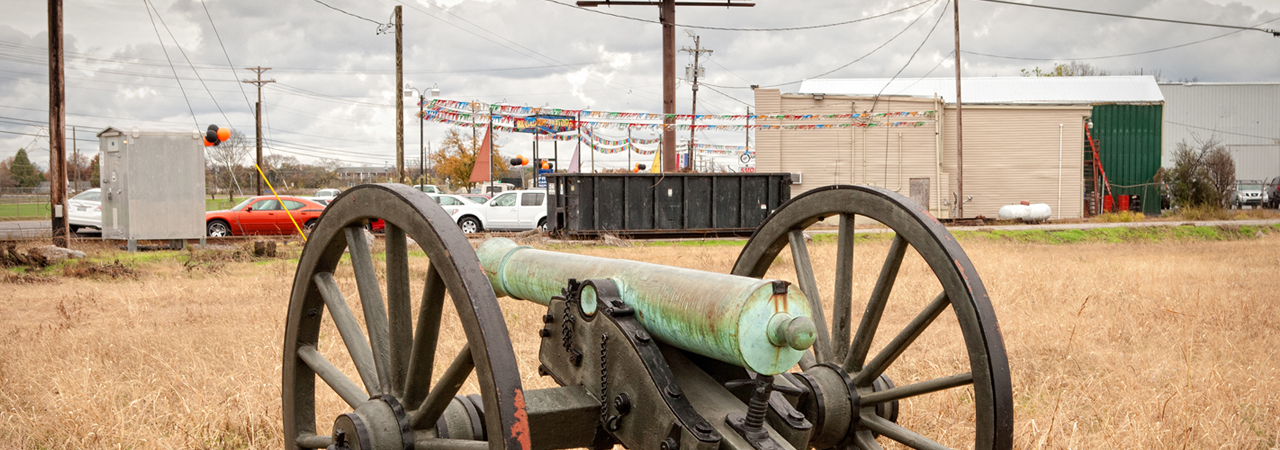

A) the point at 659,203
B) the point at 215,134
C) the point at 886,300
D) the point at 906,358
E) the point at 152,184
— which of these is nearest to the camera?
the point at 886,300

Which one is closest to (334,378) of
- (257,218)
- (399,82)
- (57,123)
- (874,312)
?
(874,312)

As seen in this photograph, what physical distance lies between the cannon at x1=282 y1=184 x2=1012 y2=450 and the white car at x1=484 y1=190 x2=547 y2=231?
17.1 metres

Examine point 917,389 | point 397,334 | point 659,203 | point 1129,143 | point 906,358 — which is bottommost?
point 906,358

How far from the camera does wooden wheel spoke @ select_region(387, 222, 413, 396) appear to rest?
88.5 inches

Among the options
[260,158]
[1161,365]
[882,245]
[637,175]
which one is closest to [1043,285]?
[1161,365]

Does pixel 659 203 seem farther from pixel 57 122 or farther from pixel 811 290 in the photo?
pixel 811 290

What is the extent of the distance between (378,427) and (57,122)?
1504 cm

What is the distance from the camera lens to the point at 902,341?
8.79 ft

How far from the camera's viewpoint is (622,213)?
16203 mm

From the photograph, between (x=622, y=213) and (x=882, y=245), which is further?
(x=622, y=213)

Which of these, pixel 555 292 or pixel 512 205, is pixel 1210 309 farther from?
pixel 512 205

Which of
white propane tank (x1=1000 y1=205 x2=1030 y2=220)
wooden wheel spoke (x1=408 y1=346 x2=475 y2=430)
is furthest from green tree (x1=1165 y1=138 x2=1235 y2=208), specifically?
wooden wheel spoke (x1=408 y1=346 x2=475 y2=430)

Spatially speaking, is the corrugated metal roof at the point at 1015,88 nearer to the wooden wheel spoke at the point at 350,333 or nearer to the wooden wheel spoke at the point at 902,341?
the wooden wheel spoke at the point at 902,341

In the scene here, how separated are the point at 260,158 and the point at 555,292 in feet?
115
